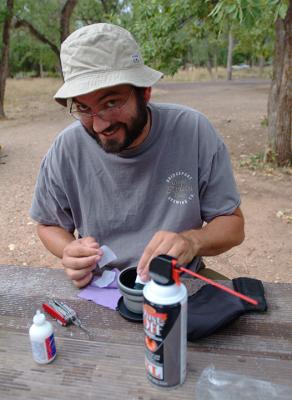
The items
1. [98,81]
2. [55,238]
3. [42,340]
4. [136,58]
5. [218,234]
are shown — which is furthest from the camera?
[55,238]

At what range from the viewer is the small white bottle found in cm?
103

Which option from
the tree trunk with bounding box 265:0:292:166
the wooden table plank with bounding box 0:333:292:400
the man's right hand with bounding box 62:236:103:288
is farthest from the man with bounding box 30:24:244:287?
the tree trunk with bounding box 265:0:292:166

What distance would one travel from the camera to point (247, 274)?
11.7ft

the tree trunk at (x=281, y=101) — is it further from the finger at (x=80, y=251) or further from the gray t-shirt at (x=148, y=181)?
the finger at (x=80, y=251)

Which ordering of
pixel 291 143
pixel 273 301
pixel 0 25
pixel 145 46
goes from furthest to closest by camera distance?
pixel 0 25
pixel 291 143
pixel 145 46
pixel 273 301

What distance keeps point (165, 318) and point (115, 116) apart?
80cm

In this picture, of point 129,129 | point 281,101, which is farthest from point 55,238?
point 281,101

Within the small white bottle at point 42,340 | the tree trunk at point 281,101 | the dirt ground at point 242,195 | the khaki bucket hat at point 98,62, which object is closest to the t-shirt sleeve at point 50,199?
the khaki bucket hat at point 98,62

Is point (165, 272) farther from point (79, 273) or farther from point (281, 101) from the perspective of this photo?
point (281, 101)

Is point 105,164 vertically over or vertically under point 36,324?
over

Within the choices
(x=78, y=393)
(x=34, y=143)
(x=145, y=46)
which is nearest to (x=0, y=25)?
(x=34, y=143)

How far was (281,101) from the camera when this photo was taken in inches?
239

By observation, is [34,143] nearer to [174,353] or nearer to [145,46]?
[145,46]

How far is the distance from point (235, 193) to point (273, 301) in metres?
0.48
